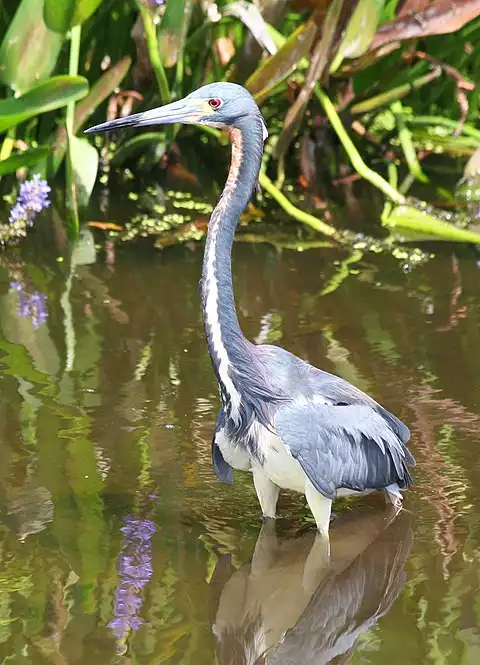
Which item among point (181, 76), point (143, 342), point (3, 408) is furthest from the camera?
point (181, 76)

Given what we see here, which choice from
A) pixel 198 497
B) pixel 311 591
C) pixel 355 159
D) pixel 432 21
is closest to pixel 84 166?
pixel 355 159

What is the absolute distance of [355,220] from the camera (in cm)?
761

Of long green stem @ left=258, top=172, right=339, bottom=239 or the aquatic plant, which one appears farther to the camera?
long green stem @ left=258, top=172, right=339, bottom=239

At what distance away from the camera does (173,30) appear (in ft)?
22.6

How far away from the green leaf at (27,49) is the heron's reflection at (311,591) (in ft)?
11.2

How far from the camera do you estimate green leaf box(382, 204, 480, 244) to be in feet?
21.7

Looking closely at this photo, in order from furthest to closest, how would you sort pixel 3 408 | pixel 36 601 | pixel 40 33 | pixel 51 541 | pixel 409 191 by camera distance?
pixel 409 191, pixel 40 33, pixel 3 408, pixel 51 541, pixel 36 601

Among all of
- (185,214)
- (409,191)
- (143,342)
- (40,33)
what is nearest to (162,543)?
(143,342)

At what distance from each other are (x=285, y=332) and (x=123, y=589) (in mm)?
2434

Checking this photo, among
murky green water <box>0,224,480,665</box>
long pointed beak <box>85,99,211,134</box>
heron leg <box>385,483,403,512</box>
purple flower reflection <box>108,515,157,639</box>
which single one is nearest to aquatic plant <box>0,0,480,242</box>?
murky green water <box>0,224,480,665</box>

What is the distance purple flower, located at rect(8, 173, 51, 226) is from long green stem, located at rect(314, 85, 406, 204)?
170 cm

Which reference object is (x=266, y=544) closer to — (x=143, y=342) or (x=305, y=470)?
(x=305, y=470)

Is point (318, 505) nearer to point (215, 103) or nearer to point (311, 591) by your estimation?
point (311, 591)

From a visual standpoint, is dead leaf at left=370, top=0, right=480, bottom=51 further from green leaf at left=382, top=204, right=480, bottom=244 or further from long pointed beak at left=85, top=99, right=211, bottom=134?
long pointed beak at left=85, top=99, right=211, bottom=134
